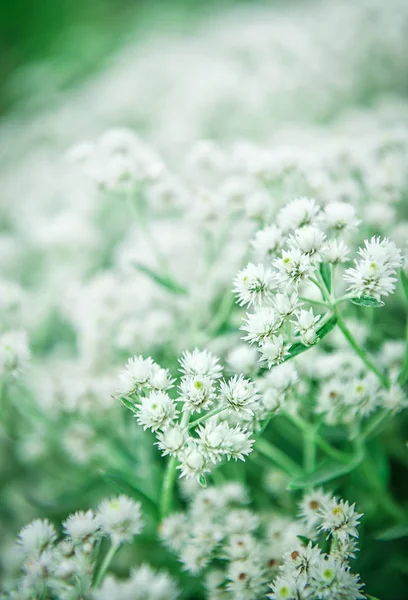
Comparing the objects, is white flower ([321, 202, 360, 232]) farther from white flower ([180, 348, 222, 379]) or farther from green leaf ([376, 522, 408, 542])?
green leaf ([376, 522, 408, 542])

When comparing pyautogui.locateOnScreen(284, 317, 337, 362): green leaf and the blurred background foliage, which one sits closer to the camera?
pyautogui.locateOnScreen(284, 317, 337, 362): green leaf

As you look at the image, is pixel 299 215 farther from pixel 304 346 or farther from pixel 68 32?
pixel 68 32

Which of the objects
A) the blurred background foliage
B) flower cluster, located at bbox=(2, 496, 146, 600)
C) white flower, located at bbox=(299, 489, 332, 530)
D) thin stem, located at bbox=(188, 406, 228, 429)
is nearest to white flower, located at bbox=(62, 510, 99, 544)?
flower cluster, located at bbox=(2, 496, 146, 600)

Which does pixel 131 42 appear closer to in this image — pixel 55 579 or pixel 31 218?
pixel 31 218

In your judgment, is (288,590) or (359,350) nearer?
(288,590)

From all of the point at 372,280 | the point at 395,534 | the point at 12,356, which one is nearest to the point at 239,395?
the point at 372,280
